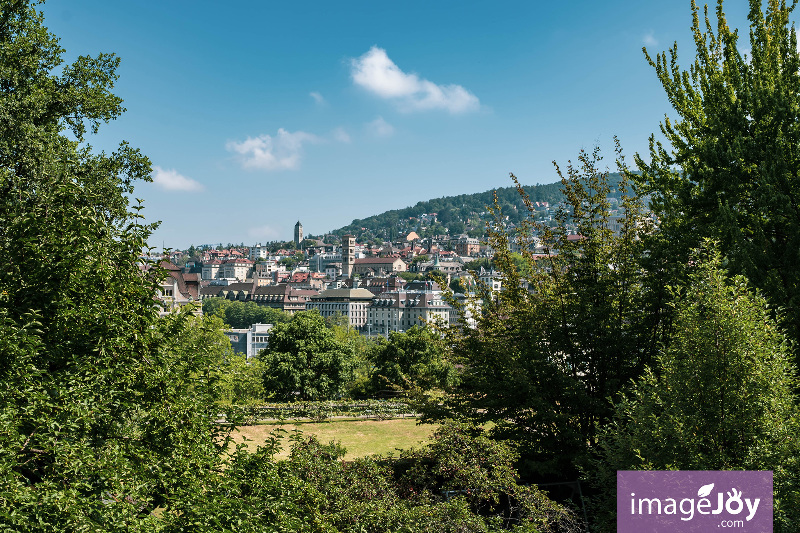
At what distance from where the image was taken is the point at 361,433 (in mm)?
23406

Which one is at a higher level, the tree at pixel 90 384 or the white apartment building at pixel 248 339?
the tree at pixel 90 384

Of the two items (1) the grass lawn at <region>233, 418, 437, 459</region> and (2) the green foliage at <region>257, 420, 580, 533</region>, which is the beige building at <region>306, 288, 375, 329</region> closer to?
(1) the grass lawn at <region>233, 418, 437, 459</region>

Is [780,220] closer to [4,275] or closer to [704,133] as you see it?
[704,133]

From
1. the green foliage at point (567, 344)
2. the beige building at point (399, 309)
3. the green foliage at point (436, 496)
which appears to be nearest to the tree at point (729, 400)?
the green foliage at point (436, 496)

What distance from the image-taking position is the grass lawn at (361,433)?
20469 mm

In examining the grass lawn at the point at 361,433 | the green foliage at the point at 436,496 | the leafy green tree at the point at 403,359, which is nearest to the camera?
the green foliage at the point at 436,496

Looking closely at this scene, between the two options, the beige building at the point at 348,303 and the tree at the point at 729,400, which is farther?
the beige building at the point at 348,303

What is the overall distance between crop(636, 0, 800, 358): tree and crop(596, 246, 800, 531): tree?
7.85 ft

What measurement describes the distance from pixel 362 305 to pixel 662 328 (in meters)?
135

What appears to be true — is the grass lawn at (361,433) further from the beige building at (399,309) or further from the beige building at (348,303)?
the beige building at (348,303)

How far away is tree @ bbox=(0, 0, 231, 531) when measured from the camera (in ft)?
17.4

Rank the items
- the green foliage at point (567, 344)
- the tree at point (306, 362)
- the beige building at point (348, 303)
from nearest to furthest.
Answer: the green foliage at point (567, 344) < the tree at point (306, 362) < the beige building at point (348, 303)

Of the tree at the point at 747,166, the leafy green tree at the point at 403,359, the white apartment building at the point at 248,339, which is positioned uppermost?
the tree at the point at 747,166

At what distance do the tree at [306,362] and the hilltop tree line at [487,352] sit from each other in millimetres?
19564
